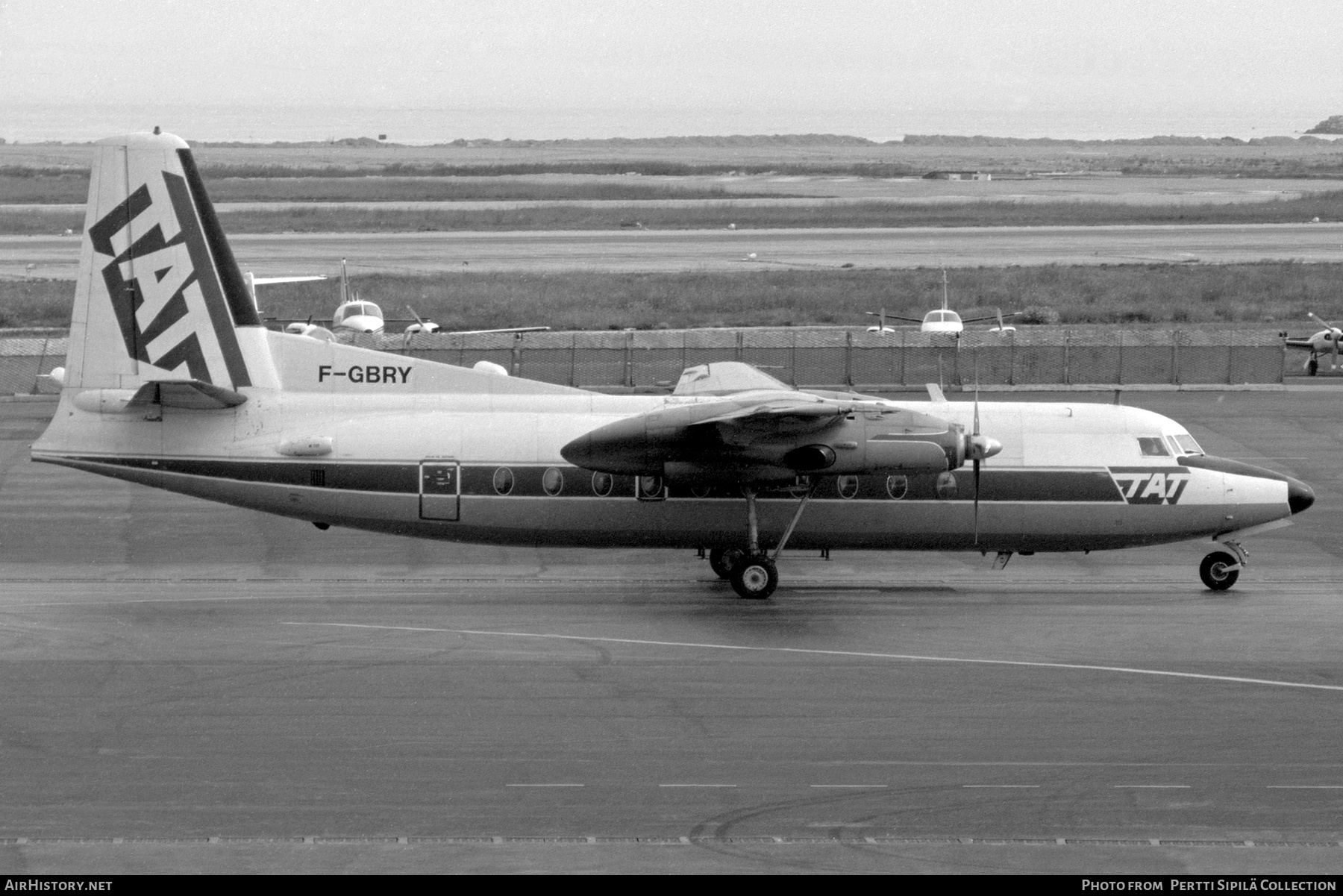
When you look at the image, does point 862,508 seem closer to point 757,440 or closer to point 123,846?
point 757,440

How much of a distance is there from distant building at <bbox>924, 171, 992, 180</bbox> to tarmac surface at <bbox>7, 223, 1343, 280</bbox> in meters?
57.5

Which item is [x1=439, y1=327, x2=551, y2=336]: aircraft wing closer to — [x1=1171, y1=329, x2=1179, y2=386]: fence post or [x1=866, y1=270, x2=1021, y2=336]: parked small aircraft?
[x1=866, y1=270, x2=1021, y2=336]: parked small aircraft

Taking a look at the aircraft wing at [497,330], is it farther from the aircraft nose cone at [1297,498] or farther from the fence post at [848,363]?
the aircraft nose cone at [1297,498]

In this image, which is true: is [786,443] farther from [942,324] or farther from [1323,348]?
[1323,348]

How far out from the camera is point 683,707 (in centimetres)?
1823

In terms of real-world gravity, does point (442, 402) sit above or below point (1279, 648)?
above

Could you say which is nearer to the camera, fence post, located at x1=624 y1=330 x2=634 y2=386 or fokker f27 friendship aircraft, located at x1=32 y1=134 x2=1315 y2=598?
fokker f27 friendship aircraft, located at x1=32 y1=134 x2=1315 y2=598

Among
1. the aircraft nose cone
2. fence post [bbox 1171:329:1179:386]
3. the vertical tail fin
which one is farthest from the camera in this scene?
fence post [bbox 1171:329:1179:386]

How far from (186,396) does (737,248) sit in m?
68.3

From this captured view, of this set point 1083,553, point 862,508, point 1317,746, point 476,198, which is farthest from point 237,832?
point 476,198

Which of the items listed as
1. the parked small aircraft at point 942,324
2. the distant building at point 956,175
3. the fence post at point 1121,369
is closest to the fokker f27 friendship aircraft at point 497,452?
the fence post at point 1121,369

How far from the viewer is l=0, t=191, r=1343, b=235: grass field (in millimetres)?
104438

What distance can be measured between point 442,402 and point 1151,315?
47.8 metres

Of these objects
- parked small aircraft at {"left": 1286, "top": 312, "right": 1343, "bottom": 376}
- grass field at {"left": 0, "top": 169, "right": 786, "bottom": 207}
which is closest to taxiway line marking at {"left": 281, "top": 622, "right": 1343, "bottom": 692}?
parked small aircraft at {"left": 1286, "top": 312, "right": 1343, "bottom": 376}
